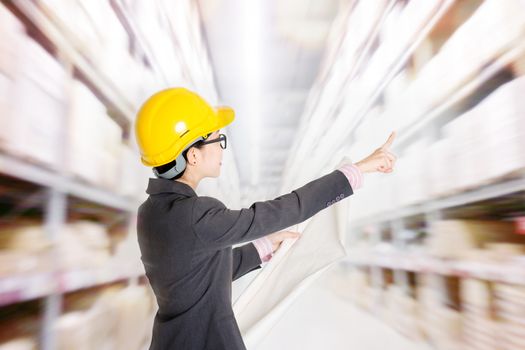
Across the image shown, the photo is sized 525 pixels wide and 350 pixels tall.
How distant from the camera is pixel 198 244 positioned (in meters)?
1.15

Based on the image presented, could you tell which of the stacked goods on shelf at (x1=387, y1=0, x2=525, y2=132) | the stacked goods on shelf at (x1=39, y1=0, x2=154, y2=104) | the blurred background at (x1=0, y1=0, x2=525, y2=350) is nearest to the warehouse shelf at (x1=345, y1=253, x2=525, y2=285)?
the blurred background at (x1=0, y1=0, x2=525, y2=350)

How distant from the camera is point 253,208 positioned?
47.2 inches

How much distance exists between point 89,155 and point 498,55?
1.61m

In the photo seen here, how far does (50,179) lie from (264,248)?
847mm

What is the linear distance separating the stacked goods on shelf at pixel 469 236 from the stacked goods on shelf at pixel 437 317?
1.25 ft

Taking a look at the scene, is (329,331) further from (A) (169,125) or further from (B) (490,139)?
(A) (169,125)

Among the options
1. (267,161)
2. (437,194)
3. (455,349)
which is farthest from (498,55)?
(267,161)

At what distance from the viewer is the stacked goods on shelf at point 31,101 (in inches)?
42.5

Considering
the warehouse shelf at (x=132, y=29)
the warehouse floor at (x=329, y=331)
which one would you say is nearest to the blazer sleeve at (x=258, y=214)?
the warehouse shelf at (x=132, y=29)

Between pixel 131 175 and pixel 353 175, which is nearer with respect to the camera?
pixel 353 175

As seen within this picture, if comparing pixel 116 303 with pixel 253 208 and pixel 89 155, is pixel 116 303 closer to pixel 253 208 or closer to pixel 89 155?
pixel 89 155

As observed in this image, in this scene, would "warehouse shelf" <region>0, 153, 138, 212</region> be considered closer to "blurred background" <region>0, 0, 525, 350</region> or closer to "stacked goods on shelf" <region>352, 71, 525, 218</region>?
"blurred background" <region>0, 0, 525, 350</region>

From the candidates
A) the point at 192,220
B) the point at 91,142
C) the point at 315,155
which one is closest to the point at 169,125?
the point at 192,220

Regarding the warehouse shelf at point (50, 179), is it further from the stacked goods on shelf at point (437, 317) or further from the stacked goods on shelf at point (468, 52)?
the stacked goods on shelf at point (437, 317)
